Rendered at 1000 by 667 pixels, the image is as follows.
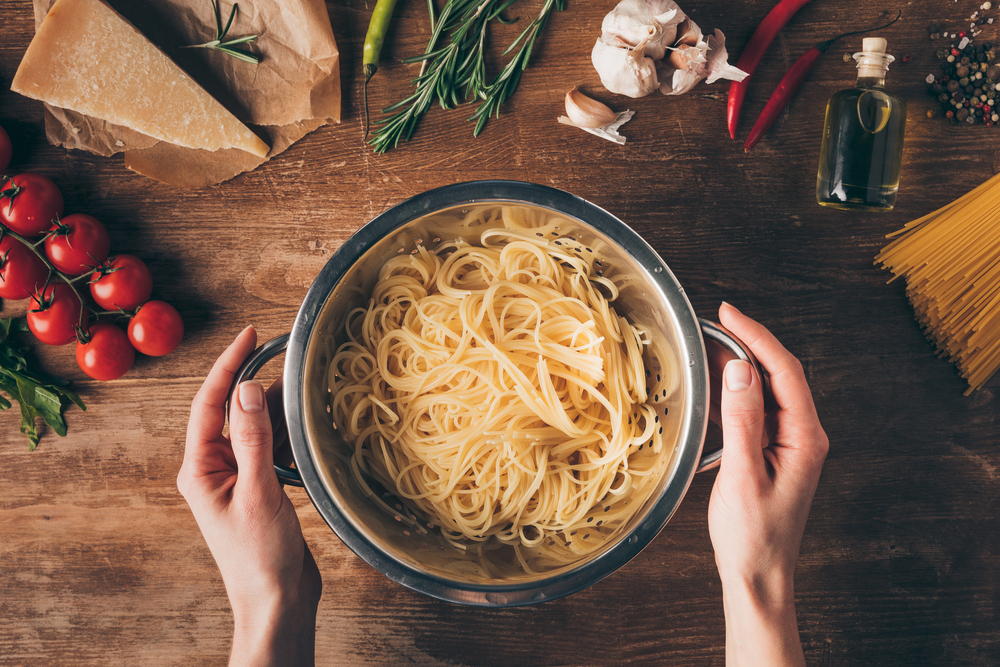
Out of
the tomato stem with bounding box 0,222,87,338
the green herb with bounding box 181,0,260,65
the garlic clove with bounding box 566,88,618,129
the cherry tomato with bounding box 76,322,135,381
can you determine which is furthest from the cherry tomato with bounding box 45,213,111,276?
the garlic clove with bounding box 566,88,618,129

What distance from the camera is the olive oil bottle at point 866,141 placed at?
159cm

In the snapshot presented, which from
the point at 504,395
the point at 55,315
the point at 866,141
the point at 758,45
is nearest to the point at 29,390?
the point at 55,315

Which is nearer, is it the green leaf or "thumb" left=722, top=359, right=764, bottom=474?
"thumb" left=722, top=359, right=764, bottom=474

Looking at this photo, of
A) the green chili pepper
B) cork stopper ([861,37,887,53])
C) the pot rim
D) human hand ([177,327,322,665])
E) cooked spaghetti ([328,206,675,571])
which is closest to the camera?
the pot rim

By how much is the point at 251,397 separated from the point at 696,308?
1.32 meters

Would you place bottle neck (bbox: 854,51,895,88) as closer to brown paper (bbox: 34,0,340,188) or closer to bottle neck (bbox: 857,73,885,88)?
bottle neck (bbox: 857,73,885,88)

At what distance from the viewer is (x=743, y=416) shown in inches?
48.1

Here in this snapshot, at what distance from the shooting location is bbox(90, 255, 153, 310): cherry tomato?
164cm

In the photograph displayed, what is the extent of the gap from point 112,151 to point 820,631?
277 cm

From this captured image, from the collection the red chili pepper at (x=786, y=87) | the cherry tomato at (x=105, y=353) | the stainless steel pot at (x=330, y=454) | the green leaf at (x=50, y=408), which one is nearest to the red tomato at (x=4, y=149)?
the cherry tomato at (x=105, y=353)

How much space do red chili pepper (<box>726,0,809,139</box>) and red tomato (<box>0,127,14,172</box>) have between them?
2.25 m

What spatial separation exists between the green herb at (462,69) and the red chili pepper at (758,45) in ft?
1.94

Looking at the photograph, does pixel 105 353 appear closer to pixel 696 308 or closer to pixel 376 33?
pixel 376 33

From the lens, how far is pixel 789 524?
4.34ft
